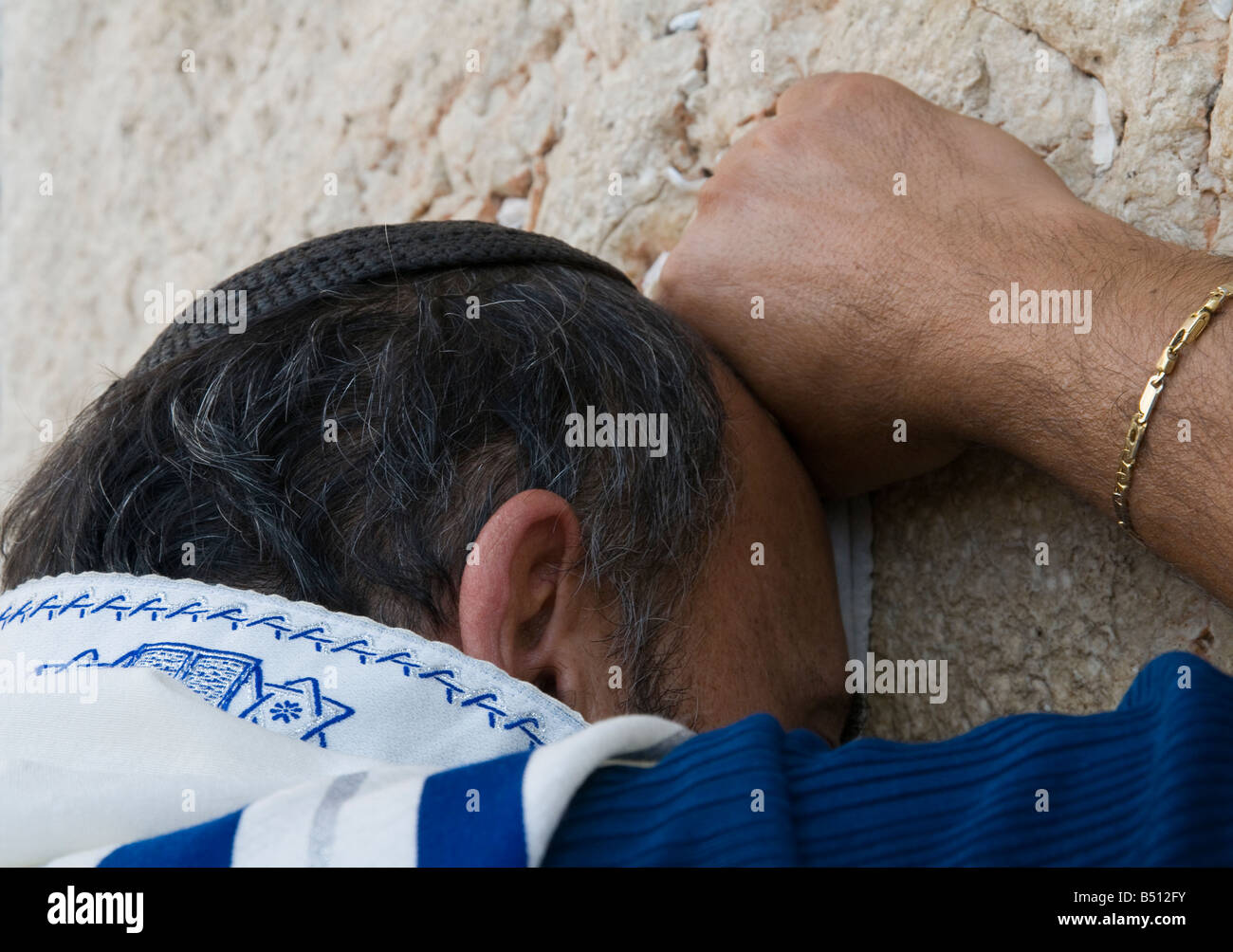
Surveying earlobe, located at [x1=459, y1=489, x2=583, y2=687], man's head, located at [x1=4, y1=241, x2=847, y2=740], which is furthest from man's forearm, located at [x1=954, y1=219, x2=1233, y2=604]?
earlobe, located at [x1=459, y1=489, x2=583, y2=687]

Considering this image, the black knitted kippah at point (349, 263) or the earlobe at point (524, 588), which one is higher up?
the black knitted kippah at point (349, 263)

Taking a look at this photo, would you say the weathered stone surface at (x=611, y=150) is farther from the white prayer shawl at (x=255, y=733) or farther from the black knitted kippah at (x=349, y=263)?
the white prayer shawl at (x=255, y=733)

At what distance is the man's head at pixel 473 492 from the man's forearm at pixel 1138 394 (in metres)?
0.32

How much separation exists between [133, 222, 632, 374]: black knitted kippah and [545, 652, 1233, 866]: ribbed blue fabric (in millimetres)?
691

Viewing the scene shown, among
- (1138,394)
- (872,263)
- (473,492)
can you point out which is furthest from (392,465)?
(1138,394)

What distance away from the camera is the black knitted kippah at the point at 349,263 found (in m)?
1.21

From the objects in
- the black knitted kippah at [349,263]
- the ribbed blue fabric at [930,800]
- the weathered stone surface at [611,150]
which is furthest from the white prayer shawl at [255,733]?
the weathered stone surface at [611,150]

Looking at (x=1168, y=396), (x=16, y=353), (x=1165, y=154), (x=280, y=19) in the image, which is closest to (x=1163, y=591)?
(x=1168, y=396)

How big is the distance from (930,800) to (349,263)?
836mm

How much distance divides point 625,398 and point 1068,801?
1.98 ft

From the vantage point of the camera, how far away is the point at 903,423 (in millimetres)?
1270

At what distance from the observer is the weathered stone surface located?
1243 mm

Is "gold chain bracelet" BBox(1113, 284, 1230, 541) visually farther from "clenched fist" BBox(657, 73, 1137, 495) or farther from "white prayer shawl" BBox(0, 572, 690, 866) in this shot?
"white prayer shawl" BBox(0, 572, 690, 866)
